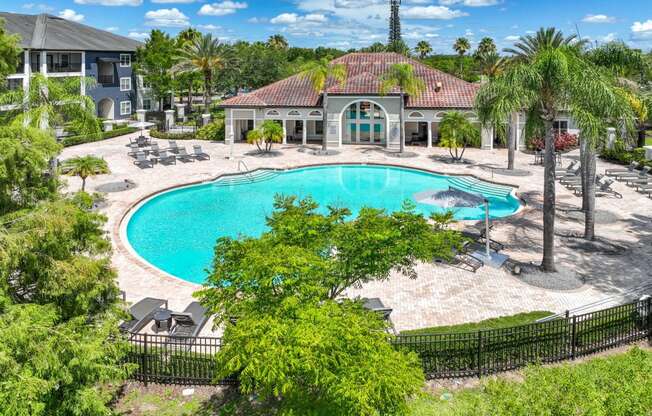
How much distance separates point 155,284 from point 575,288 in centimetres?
1431

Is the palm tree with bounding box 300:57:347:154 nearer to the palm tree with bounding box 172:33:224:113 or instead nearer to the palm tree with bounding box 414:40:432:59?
the palm tree with bounding box 172:33:224:113

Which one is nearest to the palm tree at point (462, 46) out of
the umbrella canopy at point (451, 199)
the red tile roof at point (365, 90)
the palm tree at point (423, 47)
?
the palm tree at point (423, 47)

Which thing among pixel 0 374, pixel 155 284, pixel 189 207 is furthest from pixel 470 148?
pixel 0 374

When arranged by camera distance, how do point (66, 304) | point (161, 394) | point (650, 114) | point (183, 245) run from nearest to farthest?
1. point (66, 304)
2. point (161, 394)
3. point (183, 245)
4. point (650, 114)

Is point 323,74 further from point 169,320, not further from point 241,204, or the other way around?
point 169,320

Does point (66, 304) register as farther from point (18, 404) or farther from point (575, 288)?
point (575, 288)

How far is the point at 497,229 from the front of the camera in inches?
984

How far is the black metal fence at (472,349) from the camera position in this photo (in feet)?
44.3

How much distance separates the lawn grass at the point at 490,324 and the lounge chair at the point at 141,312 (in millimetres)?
7390

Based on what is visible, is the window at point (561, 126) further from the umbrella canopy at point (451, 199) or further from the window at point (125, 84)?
the window at point (125, 84)

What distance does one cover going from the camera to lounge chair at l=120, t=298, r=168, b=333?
15781 millimetres

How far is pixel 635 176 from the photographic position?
33.1 metres

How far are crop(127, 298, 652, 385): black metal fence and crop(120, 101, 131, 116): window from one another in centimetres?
5025

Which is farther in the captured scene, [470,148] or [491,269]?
[470,148]
